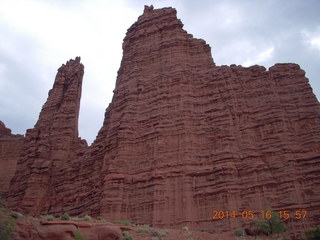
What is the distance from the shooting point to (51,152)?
1801 inches

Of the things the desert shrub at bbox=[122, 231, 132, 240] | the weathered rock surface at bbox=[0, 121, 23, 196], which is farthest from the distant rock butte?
the weathered rock surface at bbox=[0, 121, 23, 196]

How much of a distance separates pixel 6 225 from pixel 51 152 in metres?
32.2

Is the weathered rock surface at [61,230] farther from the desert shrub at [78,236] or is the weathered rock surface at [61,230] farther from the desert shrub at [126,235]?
the desert shrub at [126,235]

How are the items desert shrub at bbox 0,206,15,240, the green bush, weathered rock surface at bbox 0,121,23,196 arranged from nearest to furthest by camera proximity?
desert shrub at bbox 0,206,15,240
the green bush
weathered rock surface at bbox 0,121,23,196

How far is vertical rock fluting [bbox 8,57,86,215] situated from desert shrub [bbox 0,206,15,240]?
2395 cm

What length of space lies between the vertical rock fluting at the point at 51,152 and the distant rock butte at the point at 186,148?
215 mm

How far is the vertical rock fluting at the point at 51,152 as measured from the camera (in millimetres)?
41312

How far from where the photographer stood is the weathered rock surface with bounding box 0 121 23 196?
182ft

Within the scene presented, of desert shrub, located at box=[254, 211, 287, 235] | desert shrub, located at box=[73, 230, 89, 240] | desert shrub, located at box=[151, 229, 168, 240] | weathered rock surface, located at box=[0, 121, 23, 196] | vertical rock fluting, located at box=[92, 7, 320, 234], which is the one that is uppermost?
weathered rock surface, located at box=[0, 121, 23, 196]

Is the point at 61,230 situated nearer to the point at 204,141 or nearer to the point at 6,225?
the point at 6,225

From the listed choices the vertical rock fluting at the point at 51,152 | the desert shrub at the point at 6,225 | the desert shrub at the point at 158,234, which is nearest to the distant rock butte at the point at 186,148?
the vertical rock fluting at the point at 51,152

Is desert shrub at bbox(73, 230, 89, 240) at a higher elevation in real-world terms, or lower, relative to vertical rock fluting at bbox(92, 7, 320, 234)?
lower

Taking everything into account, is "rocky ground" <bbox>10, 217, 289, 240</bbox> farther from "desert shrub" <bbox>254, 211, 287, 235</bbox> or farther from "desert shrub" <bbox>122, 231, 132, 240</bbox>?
"desert shrub" <bbox>254, 211, 287, 235</bbox>

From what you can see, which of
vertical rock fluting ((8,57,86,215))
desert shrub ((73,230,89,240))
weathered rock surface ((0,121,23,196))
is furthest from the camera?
weathered rock surface ((0,121,23,196))
